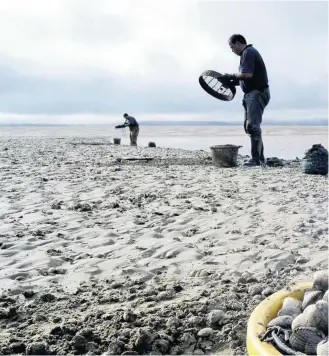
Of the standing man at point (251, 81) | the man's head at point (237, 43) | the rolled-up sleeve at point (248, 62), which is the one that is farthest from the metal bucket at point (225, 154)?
the man's head at point (237, 43)

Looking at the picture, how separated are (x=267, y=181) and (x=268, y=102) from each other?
83.9 inches

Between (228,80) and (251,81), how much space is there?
18.0 inches

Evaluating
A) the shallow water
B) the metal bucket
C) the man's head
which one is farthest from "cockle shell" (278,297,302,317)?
the shallow water

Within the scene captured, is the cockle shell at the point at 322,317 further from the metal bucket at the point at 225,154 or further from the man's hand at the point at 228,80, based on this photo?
the metal bucket at the point at 225,154

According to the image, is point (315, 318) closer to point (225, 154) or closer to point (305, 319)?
point (305, 319)

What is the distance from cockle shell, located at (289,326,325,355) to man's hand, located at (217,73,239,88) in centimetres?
705

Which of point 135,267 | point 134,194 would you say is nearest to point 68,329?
point 135,267

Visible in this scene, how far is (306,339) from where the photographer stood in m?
2.09

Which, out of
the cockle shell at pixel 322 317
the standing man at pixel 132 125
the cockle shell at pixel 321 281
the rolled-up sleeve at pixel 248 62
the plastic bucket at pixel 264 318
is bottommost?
the plastic bucket at pixel 264 318

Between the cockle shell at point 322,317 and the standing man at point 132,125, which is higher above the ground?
the standing man at point 132,125

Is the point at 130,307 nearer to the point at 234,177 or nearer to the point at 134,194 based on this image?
the point at 134,194

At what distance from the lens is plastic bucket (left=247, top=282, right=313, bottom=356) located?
210 cm

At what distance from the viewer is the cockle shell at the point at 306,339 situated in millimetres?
2070

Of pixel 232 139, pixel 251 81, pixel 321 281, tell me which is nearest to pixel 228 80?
pixel 251 81
